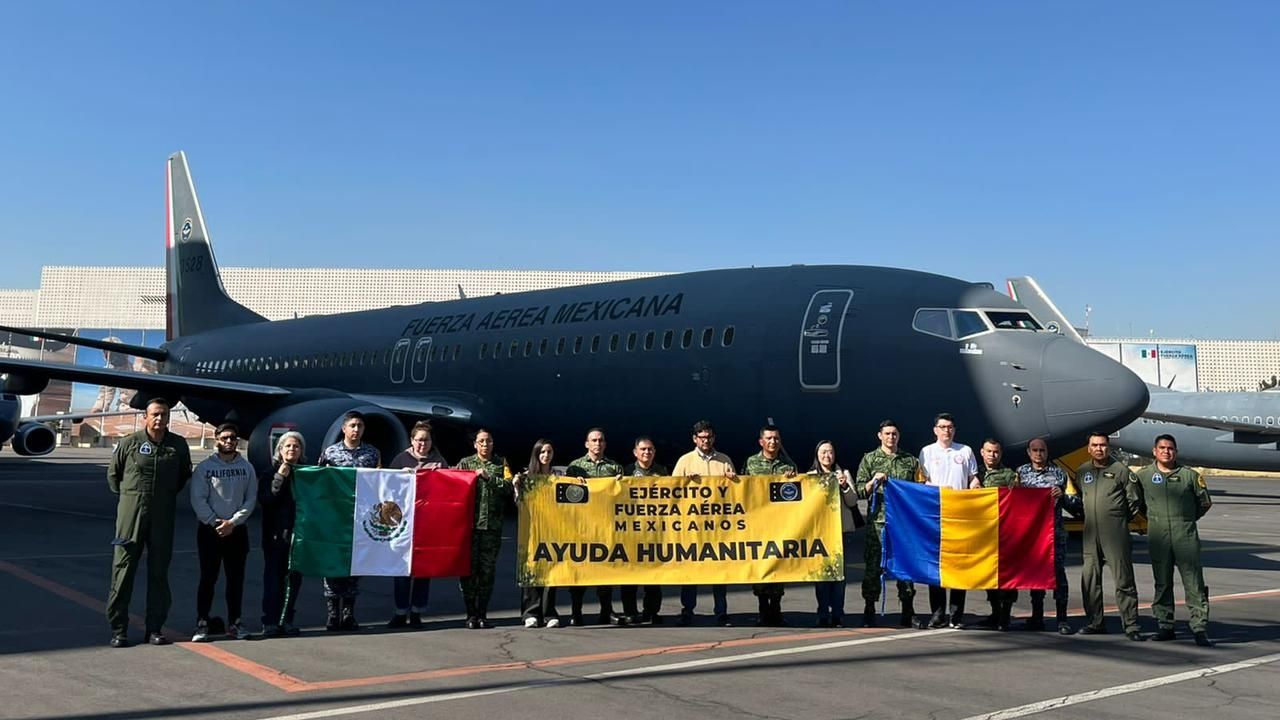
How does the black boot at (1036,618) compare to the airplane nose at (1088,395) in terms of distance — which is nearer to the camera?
the black boot at (1036,618)

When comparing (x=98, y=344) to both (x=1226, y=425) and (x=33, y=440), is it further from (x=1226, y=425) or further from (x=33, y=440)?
(x=1226, y=425)

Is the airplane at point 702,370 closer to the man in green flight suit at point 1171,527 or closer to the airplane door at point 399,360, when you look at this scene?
the airplane door at point 399,360

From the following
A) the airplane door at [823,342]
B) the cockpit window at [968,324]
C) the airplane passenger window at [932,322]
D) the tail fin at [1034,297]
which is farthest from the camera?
the tail fin at [1034,297]

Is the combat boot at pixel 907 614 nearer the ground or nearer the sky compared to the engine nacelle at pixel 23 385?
nearer the ground

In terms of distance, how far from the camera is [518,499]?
345 inches

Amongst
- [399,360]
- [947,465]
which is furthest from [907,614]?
[399,360]

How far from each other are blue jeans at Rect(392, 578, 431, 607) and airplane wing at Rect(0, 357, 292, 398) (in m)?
10.6

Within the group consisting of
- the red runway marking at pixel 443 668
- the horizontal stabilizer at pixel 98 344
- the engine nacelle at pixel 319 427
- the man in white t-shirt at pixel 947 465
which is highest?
the horizontal stabilizer at pixel 98 344

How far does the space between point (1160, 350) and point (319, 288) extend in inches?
3241

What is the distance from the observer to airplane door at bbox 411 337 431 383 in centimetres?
2028

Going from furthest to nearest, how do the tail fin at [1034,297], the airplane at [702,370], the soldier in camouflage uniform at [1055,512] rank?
the tail fin at [1034,297]
the airplane at [702,370]
the soldier in camouflage uniform at [1055,512]

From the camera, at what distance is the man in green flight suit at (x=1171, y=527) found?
802 centimetres

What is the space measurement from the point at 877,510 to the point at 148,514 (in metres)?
5.97

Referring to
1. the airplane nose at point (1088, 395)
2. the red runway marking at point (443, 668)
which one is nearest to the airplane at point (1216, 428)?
the airplane nose at point (1088, 395)
